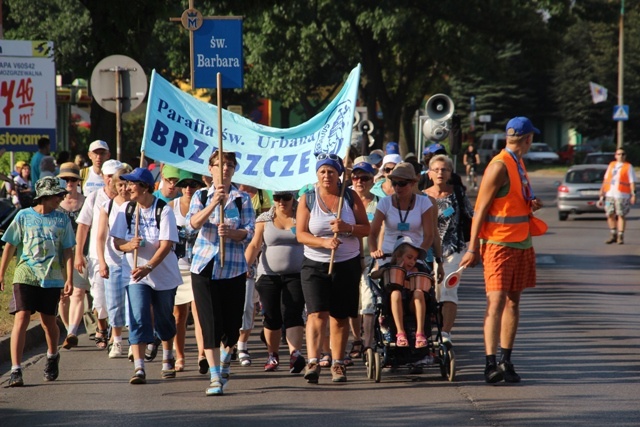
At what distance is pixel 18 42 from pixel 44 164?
2.28 metres

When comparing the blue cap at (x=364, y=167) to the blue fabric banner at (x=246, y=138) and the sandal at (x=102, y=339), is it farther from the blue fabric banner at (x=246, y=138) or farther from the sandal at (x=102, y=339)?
the sandal at (x=102, y=339)

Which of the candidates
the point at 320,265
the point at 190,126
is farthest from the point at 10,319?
the point at 320,265

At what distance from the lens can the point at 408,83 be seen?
142 feet

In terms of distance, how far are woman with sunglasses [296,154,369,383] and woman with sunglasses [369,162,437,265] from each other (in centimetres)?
51

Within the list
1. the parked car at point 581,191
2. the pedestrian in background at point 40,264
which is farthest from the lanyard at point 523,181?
the parked car at point 581,191

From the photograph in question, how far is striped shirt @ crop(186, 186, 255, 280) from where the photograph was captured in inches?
368

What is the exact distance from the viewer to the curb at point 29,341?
35.9 ft

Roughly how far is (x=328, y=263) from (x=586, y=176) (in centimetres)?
2438

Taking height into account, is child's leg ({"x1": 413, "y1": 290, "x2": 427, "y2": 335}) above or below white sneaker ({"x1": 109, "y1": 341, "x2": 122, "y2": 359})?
above

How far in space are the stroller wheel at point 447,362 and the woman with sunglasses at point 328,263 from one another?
731mm

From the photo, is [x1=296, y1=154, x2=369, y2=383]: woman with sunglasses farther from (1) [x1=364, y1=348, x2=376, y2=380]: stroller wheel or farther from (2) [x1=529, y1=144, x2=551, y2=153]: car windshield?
(2) [x1=529, y1=144, x2=551, y2=153]: car windshield

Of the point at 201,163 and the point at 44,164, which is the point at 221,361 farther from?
the point at 44,164

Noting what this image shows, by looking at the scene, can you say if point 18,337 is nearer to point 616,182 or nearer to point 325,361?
point 325,361

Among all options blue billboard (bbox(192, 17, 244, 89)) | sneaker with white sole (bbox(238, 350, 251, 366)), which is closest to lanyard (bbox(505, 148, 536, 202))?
sneaker with white sole (bbox(238, 350, 251, 366))
